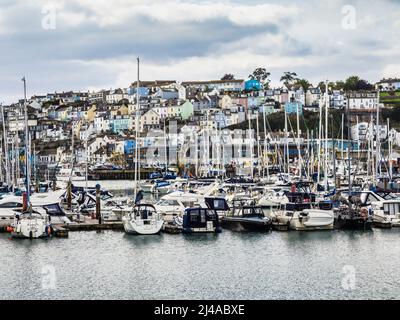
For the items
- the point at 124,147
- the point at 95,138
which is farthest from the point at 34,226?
the point at 95,138

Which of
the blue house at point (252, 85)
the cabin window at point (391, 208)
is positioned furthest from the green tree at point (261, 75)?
the cabin window at point (391, 208)

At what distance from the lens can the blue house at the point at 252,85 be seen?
17325 centimetres

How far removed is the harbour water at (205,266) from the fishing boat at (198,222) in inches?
23.5

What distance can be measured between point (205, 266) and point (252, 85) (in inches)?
5786

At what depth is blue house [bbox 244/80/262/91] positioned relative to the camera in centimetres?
17325


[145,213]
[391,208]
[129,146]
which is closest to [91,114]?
[129,146]

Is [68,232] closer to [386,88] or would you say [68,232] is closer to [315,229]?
[315,229]

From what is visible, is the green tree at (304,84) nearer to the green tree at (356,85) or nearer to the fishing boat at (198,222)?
the green tree at (356,85)

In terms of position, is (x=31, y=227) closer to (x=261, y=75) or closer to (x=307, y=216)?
(x=307, y=216)

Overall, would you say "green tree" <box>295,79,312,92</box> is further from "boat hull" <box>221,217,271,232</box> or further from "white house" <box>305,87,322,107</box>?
"boat hull" <box>221,217,271,232</box>

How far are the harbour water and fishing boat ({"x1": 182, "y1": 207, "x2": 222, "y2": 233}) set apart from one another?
60 centimetres
